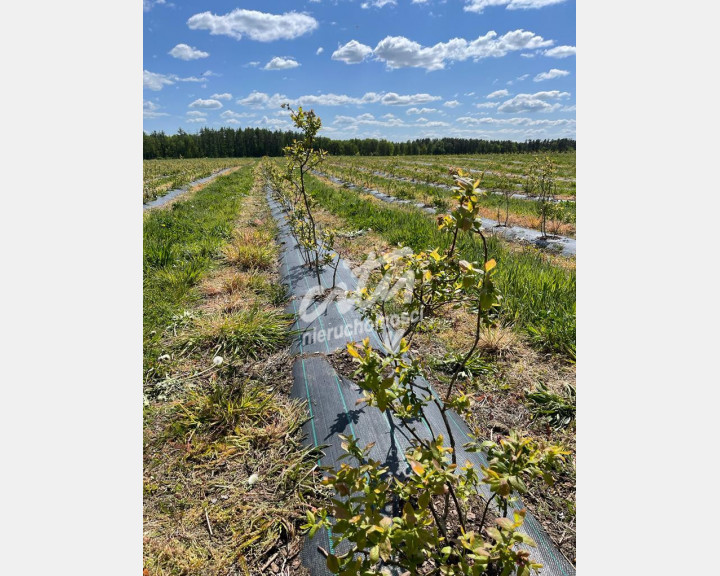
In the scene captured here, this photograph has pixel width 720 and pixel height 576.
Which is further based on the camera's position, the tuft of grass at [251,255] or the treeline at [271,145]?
the treeline at [271,145]

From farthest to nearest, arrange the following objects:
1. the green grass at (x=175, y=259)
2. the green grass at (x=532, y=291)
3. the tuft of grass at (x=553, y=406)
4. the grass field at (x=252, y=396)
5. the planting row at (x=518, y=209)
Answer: the planting row at (x=518, y=209) < the green grass at (x=175, y=259) < the green grass at (x=532, y=291) < the tuft of grass at (x=553, y=406) < the grass field at (x=252, y=396)

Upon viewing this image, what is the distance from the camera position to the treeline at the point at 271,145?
213ft

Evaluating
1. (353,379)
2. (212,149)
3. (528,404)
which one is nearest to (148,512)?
(353,379)

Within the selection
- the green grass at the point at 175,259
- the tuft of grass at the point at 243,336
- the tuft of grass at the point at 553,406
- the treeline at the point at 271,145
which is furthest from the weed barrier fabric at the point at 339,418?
the treeline at the point at 271,145

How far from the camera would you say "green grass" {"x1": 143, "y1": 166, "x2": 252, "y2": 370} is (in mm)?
4219

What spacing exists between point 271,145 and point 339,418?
8104 cm

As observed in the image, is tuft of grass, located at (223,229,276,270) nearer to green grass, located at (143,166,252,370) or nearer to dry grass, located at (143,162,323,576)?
green grass, located at (143,166,252,370)

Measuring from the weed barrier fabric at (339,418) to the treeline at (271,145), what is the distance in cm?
6425

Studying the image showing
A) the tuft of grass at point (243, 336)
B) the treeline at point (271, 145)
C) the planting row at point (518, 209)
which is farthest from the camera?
the treeline at point (271, 145)

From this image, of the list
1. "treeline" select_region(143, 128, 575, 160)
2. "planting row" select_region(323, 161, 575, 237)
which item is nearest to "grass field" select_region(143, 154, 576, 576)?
"planting row" select_region(323, 161, 575, 237)

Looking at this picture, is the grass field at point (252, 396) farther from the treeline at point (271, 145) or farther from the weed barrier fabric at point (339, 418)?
the treeline at point (271, 145)

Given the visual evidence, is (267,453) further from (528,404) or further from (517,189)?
(517,189)

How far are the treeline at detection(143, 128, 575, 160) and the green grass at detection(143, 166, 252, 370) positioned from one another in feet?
193

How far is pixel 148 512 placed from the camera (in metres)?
2.14
